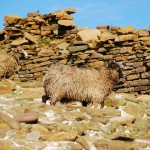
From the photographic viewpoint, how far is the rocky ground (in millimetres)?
6664

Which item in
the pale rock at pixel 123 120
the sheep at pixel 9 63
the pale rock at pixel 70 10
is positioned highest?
the pale rock at pixel 70 10

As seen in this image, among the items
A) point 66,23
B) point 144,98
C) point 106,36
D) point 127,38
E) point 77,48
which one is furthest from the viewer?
point 66,23

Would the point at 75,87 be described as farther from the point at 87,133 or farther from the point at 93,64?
the point at 93,64

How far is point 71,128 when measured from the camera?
7664 millimetres

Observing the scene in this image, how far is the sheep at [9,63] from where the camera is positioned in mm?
13883

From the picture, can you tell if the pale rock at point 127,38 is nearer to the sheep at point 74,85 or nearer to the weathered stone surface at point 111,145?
the sheep at point 74,85

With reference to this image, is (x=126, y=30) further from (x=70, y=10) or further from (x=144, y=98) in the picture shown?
(x=70, y=10)

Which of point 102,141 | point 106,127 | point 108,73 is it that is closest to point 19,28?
point 108,73

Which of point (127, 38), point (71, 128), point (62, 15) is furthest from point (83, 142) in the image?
point (62, 15)

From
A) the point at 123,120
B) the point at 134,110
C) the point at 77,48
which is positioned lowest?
the point at 134,110

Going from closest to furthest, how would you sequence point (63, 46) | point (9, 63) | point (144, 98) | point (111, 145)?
point (111, 145) → point (144, 98) → point (9, 63) → point (63, 46)

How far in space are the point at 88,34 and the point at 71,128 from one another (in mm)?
8243

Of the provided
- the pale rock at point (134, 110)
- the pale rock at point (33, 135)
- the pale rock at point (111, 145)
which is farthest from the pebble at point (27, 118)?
the pale rock at point (134, 110)

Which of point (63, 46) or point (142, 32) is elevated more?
point (142, 32)
